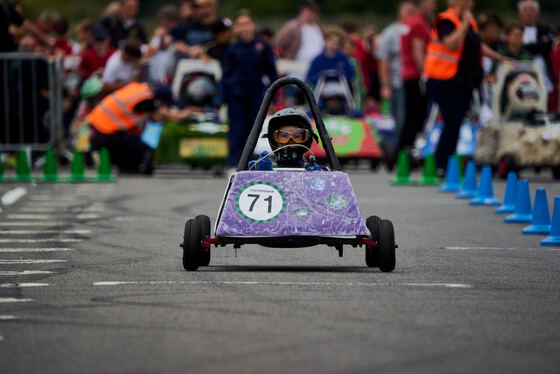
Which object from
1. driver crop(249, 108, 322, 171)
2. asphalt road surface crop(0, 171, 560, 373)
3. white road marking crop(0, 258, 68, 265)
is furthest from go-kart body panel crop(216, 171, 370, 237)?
white road marking crop(0, 258, 68, 265)

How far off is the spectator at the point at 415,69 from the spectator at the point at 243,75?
101 inches

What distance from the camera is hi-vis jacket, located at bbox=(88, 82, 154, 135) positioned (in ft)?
67.0

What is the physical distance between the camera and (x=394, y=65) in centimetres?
2417

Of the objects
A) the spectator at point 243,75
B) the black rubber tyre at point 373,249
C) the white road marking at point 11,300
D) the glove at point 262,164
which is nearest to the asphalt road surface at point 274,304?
the white road marking at point 11,300

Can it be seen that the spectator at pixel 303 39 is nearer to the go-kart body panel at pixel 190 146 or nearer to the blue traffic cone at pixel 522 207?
the go-kart body panel at pixel 190 146

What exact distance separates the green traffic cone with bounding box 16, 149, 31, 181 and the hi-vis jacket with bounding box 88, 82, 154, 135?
165cm

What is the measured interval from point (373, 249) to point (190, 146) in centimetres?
Result: 1140

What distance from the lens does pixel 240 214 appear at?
29.4 feet

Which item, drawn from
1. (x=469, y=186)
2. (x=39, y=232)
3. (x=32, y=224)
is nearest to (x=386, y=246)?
(x=39, y=232)

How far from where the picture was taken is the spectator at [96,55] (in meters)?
24.2

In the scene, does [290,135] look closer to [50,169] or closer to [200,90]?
[50,169]

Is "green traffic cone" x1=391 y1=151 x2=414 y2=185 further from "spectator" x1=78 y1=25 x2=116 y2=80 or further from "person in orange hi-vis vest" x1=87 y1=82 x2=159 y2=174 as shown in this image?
"spectator" x1=78 y1=25 x2=116 y2=80

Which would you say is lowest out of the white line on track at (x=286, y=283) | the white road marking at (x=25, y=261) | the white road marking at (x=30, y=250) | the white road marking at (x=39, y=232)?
the white road marking at (x=39, y=232)

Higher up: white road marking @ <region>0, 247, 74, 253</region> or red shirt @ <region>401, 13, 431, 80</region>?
red shirt @ <region>401, 13, 431, 80</region>
